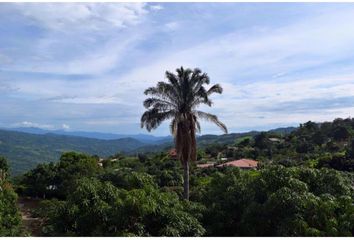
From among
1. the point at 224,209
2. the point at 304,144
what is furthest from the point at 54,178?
the point at 304,144

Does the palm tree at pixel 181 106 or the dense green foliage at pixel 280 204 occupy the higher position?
the palm tree at pixel 181 106

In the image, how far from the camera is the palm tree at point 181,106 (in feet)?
64.0

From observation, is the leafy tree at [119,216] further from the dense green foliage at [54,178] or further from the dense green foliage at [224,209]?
the dense green foliage at [54,178]

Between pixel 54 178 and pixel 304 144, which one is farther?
pixel 304 144

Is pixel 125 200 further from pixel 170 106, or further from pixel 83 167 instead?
pixel 83 167

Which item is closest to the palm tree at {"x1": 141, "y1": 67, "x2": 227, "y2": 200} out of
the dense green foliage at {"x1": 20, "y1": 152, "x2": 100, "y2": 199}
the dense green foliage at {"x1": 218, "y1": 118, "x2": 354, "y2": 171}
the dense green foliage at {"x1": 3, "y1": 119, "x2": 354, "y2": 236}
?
the dense green foliage at {"x1": 3, "y1": 119, "x2": 354, "y2": 236}

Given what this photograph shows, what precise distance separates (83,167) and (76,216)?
26557 millimetres

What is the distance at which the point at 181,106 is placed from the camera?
64.5ft

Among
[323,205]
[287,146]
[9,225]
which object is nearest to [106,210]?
[323,205]

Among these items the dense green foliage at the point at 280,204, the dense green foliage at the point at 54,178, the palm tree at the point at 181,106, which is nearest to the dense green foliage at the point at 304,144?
the dense green foliage at the point at 54,178

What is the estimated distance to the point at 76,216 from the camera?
38.4 ft

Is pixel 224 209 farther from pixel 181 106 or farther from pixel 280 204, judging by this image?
pixel 181 106

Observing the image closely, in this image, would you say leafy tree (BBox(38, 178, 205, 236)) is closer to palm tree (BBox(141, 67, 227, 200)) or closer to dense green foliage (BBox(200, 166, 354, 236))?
dense green foliage (BBox(200, 166, 354, 236))

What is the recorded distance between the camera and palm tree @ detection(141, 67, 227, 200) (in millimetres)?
19516
